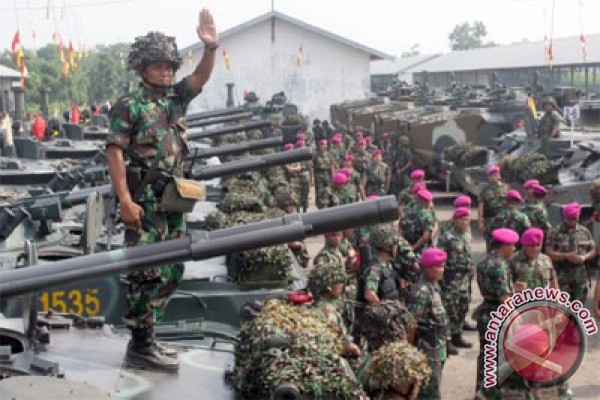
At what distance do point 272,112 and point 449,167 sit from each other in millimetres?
5991

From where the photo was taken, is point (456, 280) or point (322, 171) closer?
point (456, 280)

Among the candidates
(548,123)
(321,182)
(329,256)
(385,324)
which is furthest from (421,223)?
(548,123)

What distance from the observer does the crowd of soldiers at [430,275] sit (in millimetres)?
5926

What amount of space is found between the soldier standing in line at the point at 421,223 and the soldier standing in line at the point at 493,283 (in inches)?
87.8

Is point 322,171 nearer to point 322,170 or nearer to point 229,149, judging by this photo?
point 322,170

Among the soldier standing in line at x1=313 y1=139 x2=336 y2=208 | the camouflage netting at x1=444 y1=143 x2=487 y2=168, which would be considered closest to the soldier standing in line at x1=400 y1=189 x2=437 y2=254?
the soldier standing in line at x1=313 y1=139 x2=336 y2=208

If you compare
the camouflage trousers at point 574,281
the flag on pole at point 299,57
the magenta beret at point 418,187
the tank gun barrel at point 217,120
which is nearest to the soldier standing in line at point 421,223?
the magenta beret at point 418,187

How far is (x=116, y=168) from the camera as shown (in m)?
4.39

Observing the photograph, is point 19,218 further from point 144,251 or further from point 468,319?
point 468,319

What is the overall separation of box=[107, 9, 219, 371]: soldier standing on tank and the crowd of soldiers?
3.92 feet

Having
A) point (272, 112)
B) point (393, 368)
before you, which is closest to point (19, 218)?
point (393, 368)

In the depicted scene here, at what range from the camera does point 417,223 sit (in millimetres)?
9992

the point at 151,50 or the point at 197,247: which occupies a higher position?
the point at 151,50

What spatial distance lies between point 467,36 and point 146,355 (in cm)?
11376
